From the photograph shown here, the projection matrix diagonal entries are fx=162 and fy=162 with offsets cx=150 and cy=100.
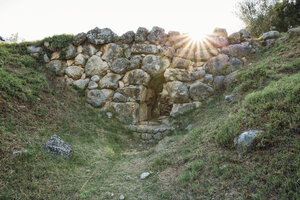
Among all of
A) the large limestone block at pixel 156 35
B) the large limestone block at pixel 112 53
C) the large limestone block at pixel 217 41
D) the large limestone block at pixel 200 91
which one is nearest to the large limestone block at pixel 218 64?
the large limestone block at pixel 217 41

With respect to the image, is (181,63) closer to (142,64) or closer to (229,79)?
(142,64)

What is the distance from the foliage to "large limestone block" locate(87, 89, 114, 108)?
13238 millimetres

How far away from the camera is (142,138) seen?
780 cm

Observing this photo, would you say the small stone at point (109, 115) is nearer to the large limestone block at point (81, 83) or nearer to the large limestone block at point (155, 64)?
the large limestone block at point (81, 83)

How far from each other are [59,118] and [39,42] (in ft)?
18.2

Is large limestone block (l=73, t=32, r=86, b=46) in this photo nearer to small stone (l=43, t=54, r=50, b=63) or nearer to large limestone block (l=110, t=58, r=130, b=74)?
small stone (l=43, t=54, r=50, b=63)

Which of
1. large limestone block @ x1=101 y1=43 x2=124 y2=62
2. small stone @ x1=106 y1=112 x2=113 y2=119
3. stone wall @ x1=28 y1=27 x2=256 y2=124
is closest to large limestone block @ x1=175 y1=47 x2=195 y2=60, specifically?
stone wall @ x1=28 y1=27 x2=256 y2=124

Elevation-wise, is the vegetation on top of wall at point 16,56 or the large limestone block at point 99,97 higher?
the vegetation on top of wall at point 16,56

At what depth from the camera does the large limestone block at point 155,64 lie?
8.61 m

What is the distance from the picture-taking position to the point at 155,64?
28.3 feet

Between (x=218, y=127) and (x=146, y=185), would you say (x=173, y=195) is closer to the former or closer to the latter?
(x=146, y=185)

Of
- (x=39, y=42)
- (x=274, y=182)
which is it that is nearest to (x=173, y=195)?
(x=274, y=182)

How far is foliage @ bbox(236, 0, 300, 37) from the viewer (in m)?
11.4

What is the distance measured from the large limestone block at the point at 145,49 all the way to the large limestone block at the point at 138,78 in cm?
110
